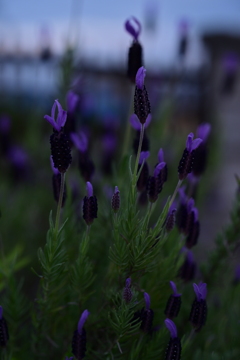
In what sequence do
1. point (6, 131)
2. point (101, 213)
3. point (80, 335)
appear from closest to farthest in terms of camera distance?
point (80, 335)
point (101, 213)
point (6, 131)

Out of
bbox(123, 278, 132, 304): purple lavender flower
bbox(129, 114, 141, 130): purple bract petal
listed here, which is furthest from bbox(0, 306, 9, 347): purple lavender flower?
bbox(129, 114, 141, 130): purple bract petal

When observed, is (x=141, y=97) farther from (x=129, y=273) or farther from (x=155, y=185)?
(x=129, y=273)

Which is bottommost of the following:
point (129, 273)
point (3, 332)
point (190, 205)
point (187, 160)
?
point (3, 332)

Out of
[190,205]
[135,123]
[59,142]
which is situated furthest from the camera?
[135,123]

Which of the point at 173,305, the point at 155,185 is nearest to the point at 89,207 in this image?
the point at 155,185

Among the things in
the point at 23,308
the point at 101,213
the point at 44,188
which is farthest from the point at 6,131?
the point at 23,308

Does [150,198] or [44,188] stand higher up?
[150,198]

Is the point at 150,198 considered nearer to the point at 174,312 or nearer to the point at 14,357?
the point at 174,312
